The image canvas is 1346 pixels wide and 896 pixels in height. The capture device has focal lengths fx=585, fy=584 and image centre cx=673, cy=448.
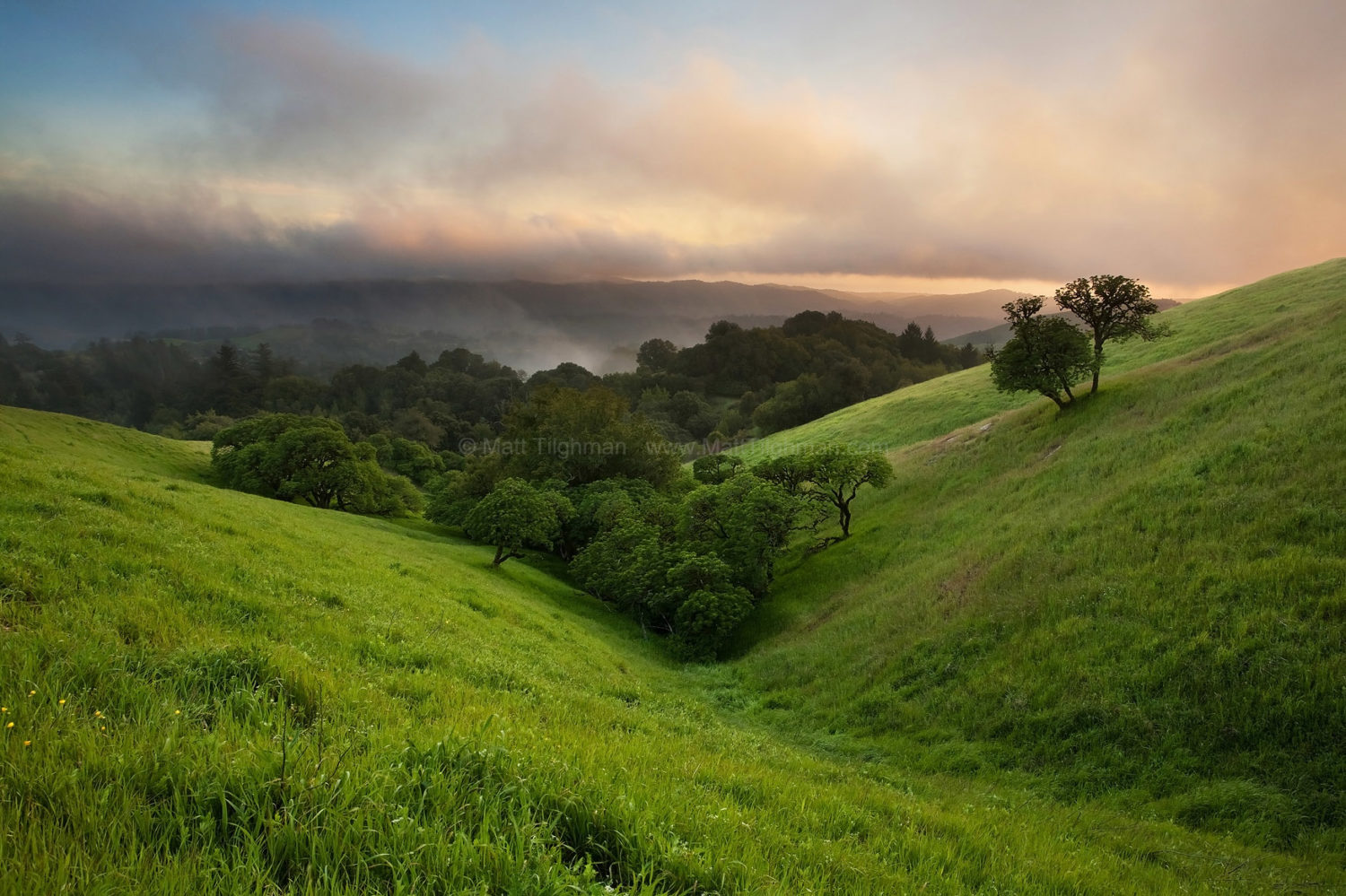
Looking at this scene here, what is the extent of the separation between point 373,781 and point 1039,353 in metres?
37.9

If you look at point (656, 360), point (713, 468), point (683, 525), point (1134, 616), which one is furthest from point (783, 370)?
point (1134, 616)

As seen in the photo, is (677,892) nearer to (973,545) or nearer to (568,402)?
(973,545)

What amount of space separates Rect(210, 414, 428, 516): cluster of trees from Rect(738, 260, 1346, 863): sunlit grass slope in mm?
43846

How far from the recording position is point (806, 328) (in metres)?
188

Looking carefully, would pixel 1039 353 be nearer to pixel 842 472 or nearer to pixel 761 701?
pixel 842 472

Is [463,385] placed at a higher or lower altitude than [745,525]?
higher

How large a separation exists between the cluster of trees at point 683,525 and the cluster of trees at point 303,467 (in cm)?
877

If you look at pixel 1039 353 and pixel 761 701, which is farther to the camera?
pixel 1039 353

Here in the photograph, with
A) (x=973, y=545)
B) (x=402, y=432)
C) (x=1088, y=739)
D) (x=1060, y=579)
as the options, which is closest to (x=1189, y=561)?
(x=1060, y=579)

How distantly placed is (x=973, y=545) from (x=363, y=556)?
24.0 metres

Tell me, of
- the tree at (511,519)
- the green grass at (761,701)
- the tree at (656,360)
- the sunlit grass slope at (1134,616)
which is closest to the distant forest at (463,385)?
the tree at (656,360)

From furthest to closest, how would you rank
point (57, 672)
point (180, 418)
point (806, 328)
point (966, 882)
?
point (806, 328), point (180, 418), point (966, 882), point (57, 672)

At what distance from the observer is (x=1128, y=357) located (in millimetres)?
47375

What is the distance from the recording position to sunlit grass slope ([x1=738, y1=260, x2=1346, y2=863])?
11344 millimetres
